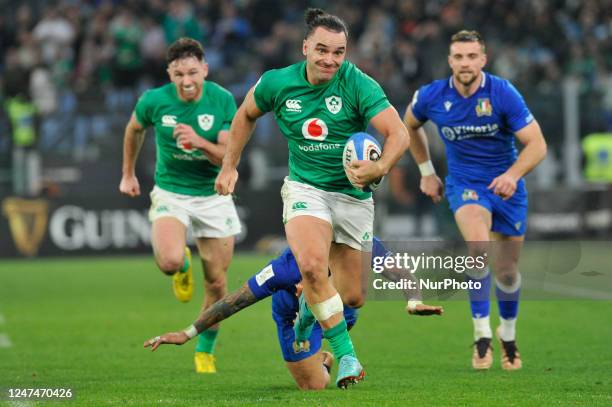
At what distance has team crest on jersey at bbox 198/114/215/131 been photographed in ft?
35.1

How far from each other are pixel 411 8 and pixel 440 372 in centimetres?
1829

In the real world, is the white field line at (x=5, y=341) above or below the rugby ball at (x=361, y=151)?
below

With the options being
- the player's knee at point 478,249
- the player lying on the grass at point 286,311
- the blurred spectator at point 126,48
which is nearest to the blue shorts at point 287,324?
the player lying on the grass at point 286,311

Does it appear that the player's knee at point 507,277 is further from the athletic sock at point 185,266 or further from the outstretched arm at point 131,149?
the outstretched arm at point 131,149

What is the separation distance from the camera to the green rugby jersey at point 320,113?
8.13m

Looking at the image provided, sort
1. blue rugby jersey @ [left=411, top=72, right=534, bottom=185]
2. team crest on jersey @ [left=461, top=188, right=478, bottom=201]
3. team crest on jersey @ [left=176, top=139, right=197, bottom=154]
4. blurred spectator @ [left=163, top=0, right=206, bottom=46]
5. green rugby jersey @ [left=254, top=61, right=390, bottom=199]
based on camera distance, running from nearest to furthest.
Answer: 1. green rugby jersey @ [left=254, top=61, right=390, bottom=199]
2. blue rugby jersey @ [left=411, top=72, right=534, bottom=185]
3. team crest on jersey @ [left=461, top=188, right=478, bottom=201]
4. team crest on jersey @ [left=176, top=139, right=197, bottom=154]
5. blurred spectator @ [left=163, top=0, right=206, bottom=46]

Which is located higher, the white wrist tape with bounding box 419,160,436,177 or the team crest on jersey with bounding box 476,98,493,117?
the team crest on jersey with bounding box 476,98,493,117

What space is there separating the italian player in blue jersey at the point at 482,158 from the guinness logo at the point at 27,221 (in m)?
12.3

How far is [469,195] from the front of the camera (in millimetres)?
10273

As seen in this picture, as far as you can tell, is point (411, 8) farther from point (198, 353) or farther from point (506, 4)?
point (198, 353)

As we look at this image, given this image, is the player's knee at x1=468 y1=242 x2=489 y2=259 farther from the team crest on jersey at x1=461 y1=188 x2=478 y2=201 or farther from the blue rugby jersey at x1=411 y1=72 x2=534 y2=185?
the blue rugby jersey at x1=411 y1=72 x2=534 y2=185

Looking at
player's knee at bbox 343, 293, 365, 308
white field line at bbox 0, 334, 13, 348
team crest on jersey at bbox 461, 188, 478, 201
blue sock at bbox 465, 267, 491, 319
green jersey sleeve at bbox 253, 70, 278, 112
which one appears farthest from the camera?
white field line at bbox 0, 334, 13, 348

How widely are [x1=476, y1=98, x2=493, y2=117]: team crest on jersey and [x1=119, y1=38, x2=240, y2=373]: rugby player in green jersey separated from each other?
7.18 feet

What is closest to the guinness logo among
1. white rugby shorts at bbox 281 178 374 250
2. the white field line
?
the white field line
